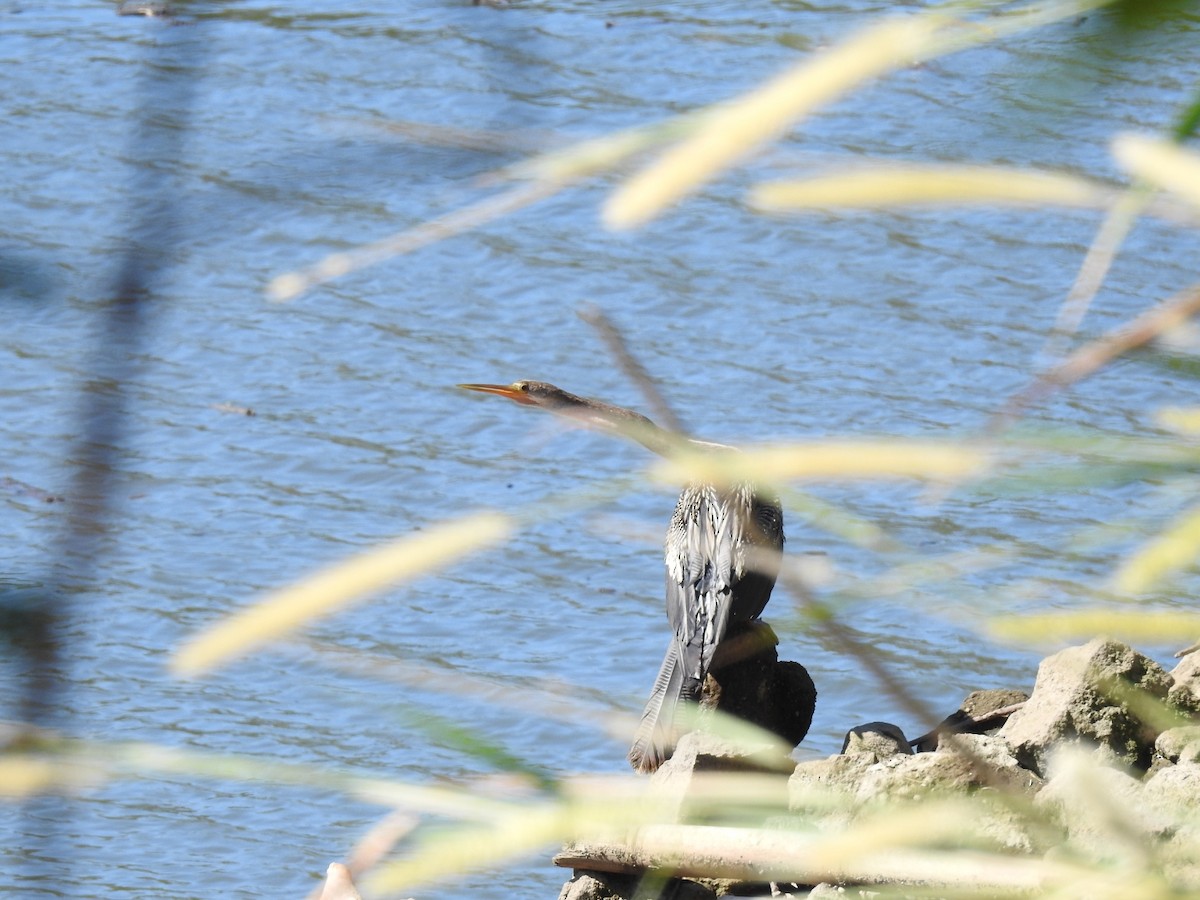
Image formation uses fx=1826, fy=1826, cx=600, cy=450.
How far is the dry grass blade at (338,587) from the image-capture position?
4.07ft

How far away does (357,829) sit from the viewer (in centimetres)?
482

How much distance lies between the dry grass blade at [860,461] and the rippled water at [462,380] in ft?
8.00

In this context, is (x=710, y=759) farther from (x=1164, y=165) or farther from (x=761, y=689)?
(x=1164, y=165)

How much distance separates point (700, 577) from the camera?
420 cm

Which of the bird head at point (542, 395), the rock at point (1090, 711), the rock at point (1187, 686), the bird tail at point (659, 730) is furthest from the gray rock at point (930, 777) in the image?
the bird head at point (542, 395)

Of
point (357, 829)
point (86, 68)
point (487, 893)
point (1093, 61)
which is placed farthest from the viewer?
point (86, 68)

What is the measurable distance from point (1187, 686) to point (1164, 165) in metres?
2.32

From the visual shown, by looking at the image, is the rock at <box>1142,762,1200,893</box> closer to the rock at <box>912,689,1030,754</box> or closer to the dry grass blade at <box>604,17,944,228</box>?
the dry grass blade at <box>604,17,944,228</box>

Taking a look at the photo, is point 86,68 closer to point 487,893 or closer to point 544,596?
point 544,596

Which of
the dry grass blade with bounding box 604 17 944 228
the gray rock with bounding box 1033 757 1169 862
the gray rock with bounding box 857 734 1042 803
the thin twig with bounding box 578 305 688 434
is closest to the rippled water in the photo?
the gray rock with bounding box 857 734 1042 803

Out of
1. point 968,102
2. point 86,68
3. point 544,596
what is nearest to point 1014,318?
point 968,102

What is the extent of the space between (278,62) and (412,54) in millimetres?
760

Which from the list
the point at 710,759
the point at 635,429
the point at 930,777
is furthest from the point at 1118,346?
the point at 710,759

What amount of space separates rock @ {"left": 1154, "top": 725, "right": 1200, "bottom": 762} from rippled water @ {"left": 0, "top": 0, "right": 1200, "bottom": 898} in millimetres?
698
